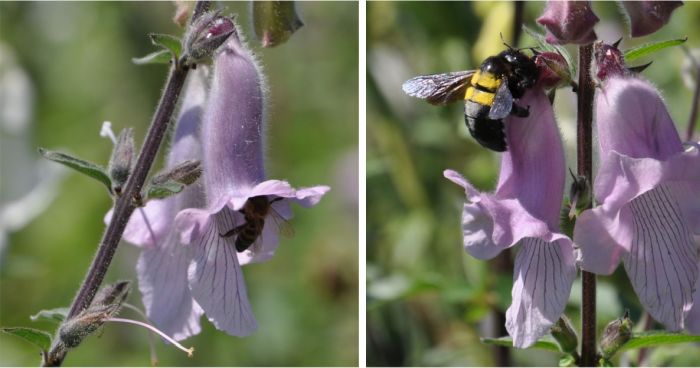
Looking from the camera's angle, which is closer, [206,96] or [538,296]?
[538,296]

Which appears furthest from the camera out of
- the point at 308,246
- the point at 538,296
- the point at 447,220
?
the point at 308,246

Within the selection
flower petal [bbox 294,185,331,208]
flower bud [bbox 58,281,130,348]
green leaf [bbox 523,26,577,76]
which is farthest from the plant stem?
flower bud [bbox 58,281,130,348]

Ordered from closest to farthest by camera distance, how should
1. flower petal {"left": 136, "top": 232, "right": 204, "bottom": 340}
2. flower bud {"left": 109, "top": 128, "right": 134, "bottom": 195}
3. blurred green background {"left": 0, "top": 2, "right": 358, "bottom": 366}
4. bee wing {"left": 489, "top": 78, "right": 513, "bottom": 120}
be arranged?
1. bee wing {"left": 489, "top": 78, "right": 513, "bottom": 120}
2. flower bud {"left": 109, "top": 128, "right": 134, "bottom": 195}
3. flower petal {"left": 136, "top": 232, "right": 204, "bottom": 340}
4. blurred green background {"left": 0, "top": 2, "right": 358, "bottom": 366}

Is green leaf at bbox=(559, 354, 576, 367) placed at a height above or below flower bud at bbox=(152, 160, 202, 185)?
below

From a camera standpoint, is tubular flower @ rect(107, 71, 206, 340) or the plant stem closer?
the plant stem

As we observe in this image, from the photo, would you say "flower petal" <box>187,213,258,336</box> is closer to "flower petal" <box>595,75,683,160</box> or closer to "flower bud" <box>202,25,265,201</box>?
"flower bud" <box>202,25,265,201</box>

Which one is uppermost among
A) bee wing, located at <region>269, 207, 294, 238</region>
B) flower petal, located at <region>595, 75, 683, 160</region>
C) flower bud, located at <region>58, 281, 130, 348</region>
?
flower petal, located at <region>595, 75, 683, 160</region>

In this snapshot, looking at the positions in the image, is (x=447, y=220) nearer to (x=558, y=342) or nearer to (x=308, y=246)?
(x=308, y=246)

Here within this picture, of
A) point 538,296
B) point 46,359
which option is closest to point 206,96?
point 46,359
